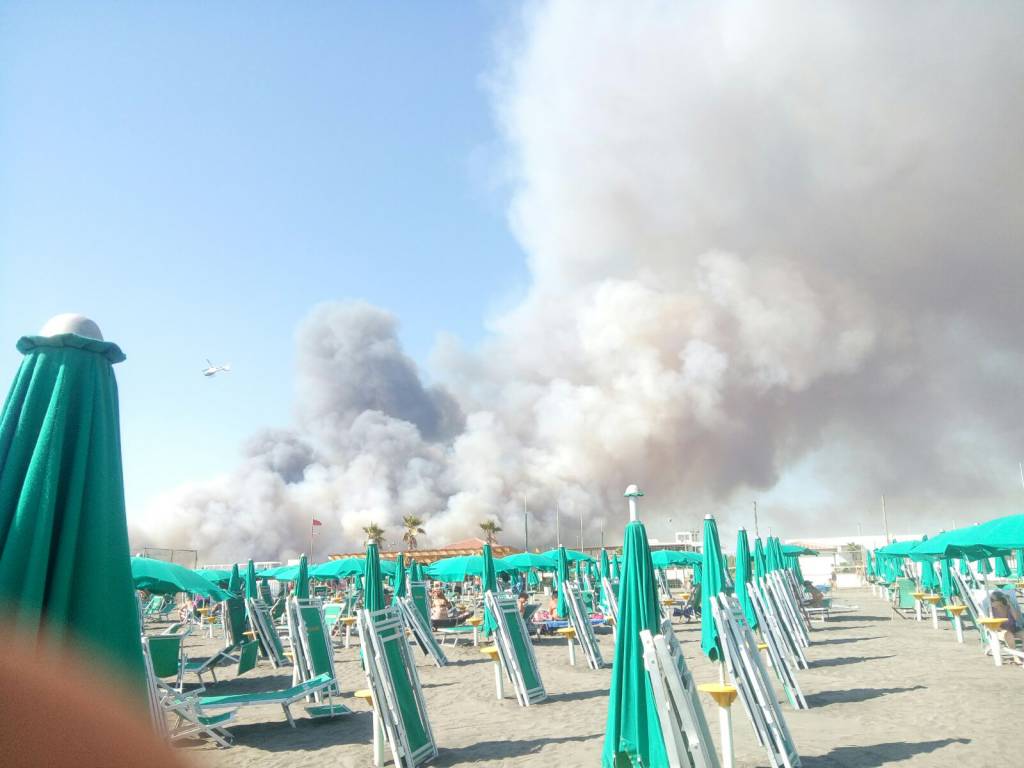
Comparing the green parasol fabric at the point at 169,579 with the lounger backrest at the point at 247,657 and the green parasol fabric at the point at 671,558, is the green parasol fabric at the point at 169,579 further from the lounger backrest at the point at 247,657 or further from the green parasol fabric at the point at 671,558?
the green parasol fabric at the point at 671,558

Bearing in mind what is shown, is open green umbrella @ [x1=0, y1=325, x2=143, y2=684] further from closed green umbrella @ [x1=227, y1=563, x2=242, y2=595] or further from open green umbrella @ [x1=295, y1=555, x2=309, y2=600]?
closed green umbrella @ [x1=227, y1=563, x2=242, y2=595]

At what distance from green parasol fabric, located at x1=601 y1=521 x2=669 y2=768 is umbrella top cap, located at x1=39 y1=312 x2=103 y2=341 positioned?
4347mm

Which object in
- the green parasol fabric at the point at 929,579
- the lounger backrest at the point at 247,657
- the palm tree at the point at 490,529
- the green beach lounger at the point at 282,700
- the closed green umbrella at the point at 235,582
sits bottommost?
the green beach lounger at the point at 282,700

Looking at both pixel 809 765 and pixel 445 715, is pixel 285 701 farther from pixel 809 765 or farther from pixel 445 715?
pixel 809 765

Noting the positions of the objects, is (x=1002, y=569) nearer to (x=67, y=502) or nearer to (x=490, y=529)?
(x=67, y=502)

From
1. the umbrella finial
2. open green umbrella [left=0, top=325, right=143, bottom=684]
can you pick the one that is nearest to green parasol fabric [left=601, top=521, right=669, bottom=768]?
the umbrella finial

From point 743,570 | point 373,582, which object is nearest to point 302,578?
point 373,582

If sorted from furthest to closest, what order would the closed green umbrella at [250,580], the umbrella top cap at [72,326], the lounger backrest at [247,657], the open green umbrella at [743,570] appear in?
the closed green umbrella at [250,580] < the open green umbrella at [743,570] < the lounger backrest at [247,657] < the umbrella top cap at [72,326]

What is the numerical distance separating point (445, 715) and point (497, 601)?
1508 mm

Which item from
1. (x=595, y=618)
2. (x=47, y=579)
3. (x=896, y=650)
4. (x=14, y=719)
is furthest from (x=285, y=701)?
(x=896, y=650)

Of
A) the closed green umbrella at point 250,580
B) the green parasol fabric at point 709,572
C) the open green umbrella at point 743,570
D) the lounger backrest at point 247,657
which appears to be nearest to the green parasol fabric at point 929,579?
the open green umbrella at point 743,570

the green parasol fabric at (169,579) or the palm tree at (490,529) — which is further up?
the palm tree at (490,529)

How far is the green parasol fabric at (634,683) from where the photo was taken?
5031 millimetres

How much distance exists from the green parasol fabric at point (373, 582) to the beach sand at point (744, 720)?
1452 millimetres
